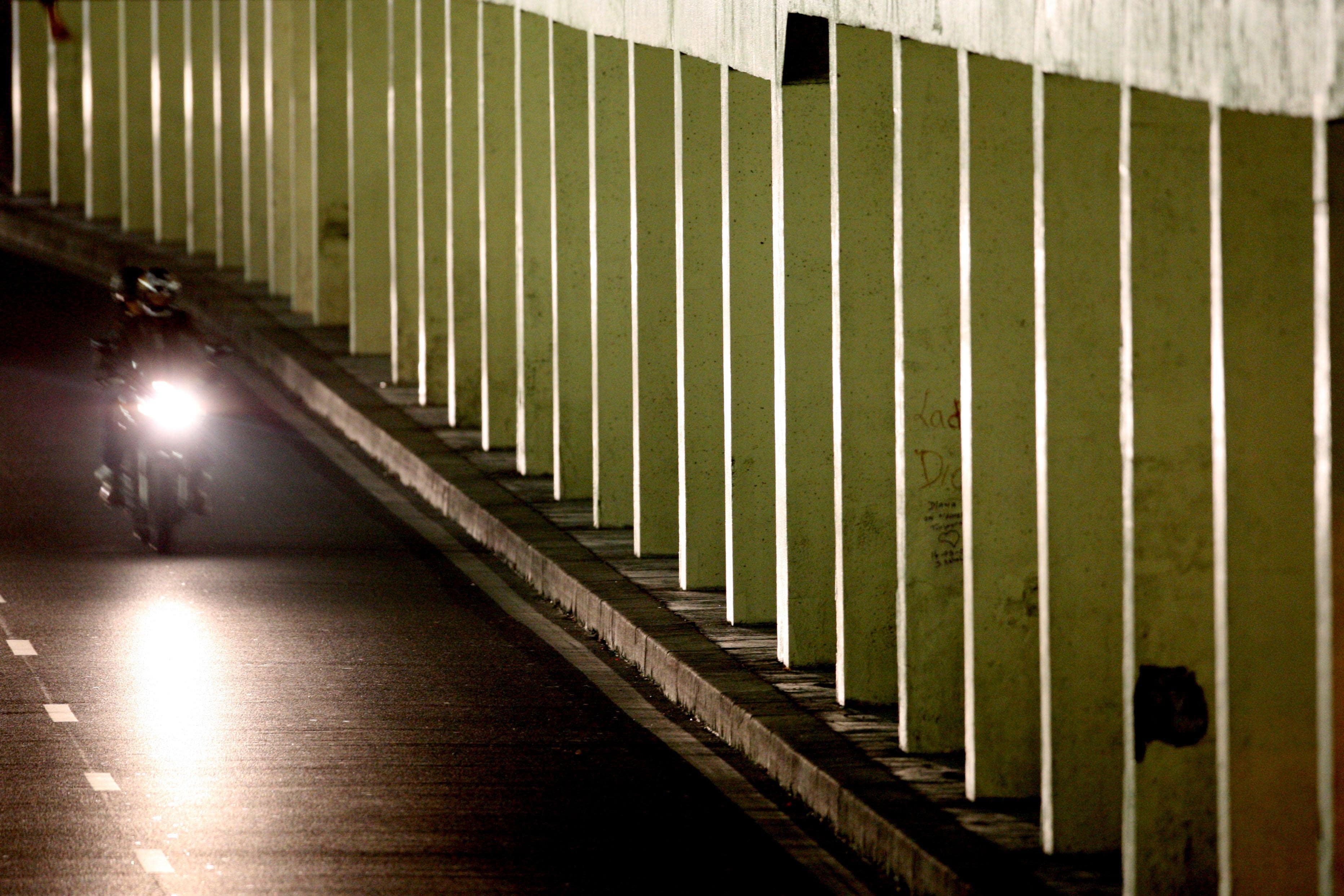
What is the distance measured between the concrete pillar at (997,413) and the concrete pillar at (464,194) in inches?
482

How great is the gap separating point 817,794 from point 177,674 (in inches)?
157

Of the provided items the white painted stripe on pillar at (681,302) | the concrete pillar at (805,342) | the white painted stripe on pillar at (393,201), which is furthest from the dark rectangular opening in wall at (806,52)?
the white painted stripe on pillar at (393,201)

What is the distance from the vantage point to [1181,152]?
901 cm

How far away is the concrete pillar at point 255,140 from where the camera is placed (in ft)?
101

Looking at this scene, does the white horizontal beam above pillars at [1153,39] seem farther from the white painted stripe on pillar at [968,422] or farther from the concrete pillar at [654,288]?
the concrete pillar at [654,288]

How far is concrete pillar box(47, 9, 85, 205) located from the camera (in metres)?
36.0

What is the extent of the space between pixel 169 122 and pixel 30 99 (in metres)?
3.94

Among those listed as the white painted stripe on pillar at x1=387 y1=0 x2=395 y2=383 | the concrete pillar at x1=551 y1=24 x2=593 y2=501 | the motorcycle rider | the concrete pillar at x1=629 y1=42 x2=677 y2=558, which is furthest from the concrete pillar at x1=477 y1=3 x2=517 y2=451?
the concrete pillar at x1=629 y1=42 x2=677 y2=558

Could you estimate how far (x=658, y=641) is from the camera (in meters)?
14.1

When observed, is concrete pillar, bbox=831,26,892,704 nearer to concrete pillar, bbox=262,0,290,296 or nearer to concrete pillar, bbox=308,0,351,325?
concrete pillar, bbox=308,0,351,325

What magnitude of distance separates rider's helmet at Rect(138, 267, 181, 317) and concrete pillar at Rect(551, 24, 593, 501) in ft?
8.90

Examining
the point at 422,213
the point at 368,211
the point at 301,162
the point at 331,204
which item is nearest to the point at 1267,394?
the point at 422,213

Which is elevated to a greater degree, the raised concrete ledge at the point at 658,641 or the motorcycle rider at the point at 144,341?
the motorcycle rider at the point at 144,341

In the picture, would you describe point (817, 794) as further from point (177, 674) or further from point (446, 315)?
point (446, 315)
